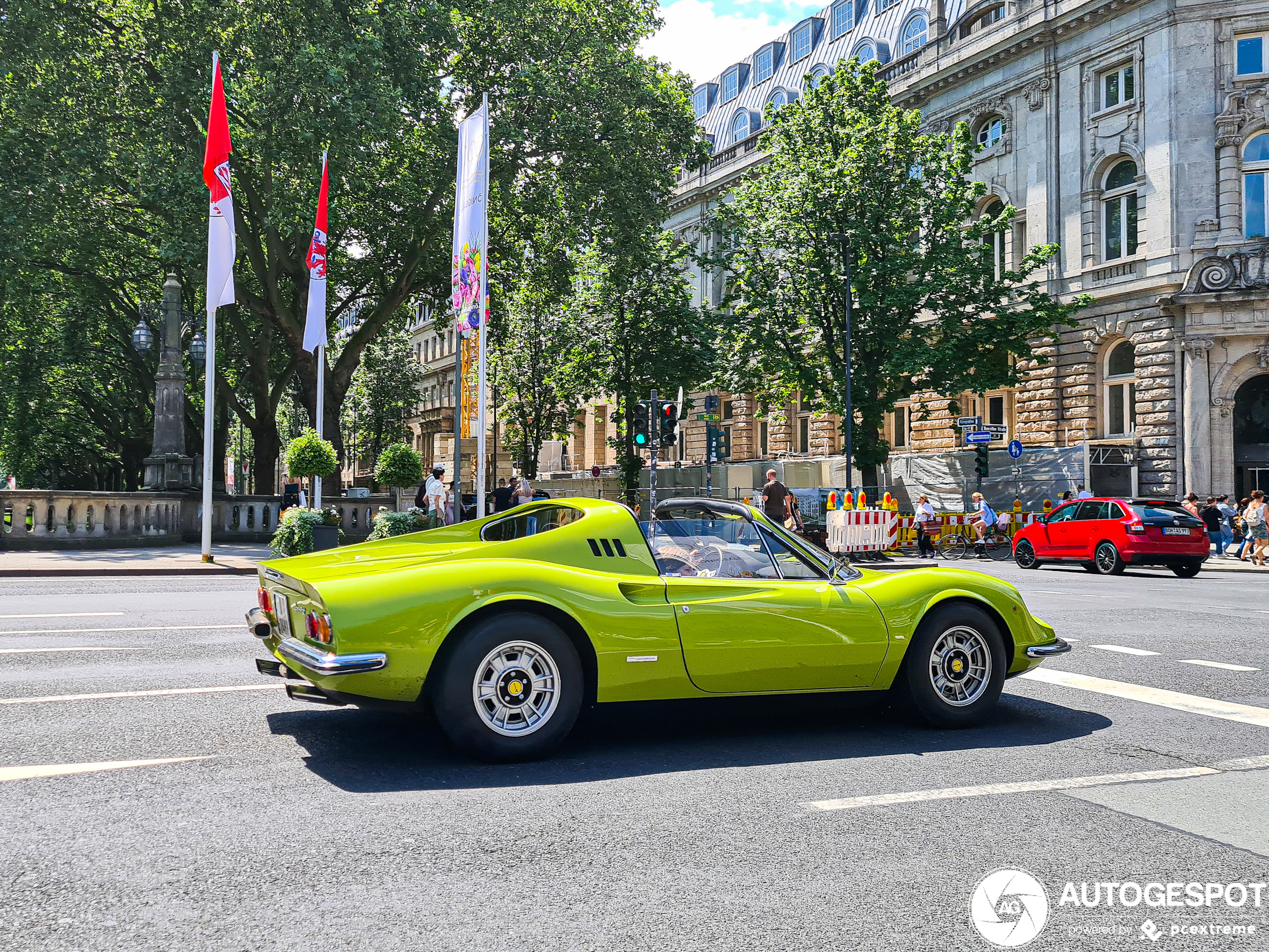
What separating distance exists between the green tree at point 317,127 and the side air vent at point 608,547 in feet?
71.5

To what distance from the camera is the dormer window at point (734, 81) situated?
2320 inches

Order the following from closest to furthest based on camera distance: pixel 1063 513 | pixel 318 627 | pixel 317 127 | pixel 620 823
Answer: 1. pixel 620 823
2. pixel 318 627
3. pixel 1063 513
4. pixel 317 127

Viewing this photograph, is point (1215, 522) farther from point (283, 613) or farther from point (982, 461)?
point (283, 613)

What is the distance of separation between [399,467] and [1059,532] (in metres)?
14.2

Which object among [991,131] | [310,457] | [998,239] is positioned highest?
[991,131]

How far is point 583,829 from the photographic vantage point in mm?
3930

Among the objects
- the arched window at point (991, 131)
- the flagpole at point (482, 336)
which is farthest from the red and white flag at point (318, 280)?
the arched window at point (991, 131)

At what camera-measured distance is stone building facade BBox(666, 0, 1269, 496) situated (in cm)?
2984

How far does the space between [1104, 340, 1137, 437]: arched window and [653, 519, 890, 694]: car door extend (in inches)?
1168

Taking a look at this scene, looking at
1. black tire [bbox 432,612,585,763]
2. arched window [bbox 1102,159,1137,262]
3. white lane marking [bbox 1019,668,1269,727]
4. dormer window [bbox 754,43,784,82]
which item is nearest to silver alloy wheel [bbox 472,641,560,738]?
black tire [bbox 432,612,585,763]

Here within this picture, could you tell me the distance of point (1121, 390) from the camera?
32.6 metres

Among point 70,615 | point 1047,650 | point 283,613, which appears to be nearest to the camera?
point 283,613

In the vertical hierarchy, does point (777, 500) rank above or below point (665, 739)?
above

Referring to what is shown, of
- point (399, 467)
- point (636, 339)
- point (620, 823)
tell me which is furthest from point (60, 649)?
point (636, 339)
